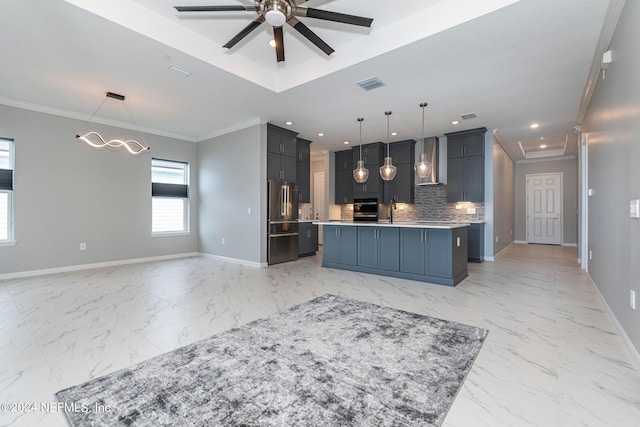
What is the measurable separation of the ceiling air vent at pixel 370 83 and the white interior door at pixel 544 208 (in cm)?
850

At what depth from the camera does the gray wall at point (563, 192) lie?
9.18 metres

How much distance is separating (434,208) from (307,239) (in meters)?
3.25

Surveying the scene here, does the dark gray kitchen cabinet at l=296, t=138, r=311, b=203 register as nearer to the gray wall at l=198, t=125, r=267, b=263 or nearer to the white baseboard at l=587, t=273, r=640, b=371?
the gray wall at l=198, t=125, r=267, b=263

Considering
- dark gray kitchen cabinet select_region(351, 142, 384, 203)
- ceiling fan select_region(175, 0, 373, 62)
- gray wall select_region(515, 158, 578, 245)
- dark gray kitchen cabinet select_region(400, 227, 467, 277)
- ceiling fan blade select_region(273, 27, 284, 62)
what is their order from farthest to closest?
gray wall select_region(515, 158, 578, 245) < dark gray kitchen cabinet select_region(351, 142, 384, 203) < dark gray kitchen cabinet select_region(400, 227, 467, 277) < ceiling fan blade select_region(273, 27, 284, 62) < ceiling fan select_region(175, 0, 373, 62)

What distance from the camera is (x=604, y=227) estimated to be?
10.8ft

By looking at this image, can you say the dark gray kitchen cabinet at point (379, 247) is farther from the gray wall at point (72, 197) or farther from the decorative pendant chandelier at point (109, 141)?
the gray wall at point (72, 197)

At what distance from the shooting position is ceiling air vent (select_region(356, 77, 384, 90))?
4017 mm

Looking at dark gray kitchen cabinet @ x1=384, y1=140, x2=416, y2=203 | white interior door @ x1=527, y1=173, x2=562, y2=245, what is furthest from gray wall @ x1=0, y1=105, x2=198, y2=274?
white interior door @ x1=527, y1=173, x2=562, y2=245

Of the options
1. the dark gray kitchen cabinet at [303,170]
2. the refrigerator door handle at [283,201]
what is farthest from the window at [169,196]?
the dark gray kitchen cabinet at [303,170]

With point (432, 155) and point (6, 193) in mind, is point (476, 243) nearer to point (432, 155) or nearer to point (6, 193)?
point (432, 155)

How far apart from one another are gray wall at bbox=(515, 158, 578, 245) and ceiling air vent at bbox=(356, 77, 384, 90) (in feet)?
27.3

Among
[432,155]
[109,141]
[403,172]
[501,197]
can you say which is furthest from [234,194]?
[501,197]

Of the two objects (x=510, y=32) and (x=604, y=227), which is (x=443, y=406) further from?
(x=510, y=32)

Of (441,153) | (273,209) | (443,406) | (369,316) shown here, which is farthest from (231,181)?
(443,406)
